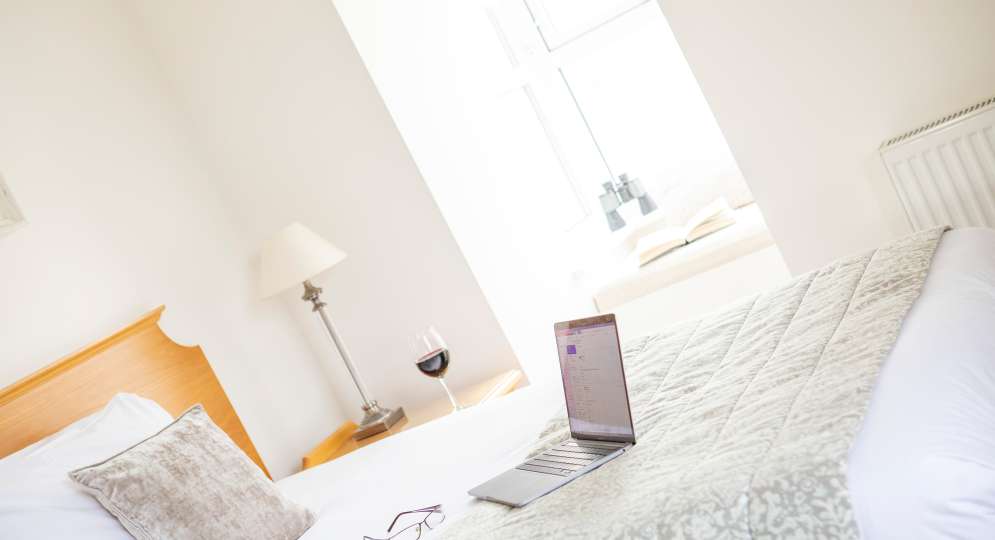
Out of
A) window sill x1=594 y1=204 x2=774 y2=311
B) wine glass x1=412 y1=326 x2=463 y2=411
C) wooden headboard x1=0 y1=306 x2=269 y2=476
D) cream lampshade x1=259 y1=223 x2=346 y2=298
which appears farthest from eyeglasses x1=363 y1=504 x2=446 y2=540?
window sill x1=594 y1=204 x2=774 y2=311

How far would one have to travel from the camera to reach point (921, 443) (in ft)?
3.96

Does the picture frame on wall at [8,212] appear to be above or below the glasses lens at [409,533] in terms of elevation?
above

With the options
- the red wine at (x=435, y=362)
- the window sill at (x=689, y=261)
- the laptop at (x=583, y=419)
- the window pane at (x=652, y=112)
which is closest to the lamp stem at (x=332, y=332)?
the red wine at (x=435, y=362)

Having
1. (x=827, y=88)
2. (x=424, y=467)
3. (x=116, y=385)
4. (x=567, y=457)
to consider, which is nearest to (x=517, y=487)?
(x=567, y=457)

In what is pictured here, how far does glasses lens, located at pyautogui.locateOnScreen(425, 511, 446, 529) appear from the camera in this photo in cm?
187

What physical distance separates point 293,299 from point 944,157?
2.53m

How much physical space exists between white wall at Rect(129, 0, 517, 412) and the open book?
113 centimetres

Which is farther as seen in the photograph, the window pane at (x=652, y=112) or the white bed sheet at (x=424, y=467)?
the window pane at (x=652, y=112)

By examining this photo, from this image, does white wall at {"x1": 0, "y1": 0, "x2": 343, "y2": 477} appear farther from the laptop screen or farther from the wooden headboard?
the laptop screen

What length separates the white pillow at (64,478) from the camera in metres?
1.98

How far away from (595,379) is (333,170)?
205 cm

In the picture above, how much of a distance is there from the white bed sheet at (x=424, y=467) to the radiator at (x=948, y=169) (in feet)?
4.55

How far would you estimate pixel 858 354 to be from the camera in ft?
4.80

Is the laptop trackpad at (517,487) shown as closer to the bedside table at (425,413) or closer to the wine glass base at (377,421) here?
the bedside table at (425,413)
